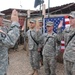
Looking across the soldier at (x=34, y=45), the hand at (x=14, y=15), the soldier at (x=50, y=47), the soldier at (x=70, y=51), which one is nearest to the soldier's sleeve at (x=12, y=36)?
the hand at (x=14, y=15)

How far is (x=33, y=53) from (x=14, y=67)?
1.97 metres

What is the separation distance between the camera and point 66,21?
659cm

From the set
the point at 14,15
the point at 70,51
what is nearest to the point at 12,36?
the point at 14,15

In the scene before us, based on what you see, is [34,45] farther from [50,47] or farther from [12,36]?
[12,36]

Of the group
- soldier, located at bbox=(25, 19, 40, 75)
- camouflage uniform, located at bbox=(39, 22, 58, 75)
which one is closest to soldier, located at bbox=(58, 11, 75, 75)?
camouflage uniform, located at bbox=(39, 22, 58, 75)

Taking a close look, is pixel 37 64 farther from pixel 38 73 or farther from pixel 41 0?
pixel 41 0

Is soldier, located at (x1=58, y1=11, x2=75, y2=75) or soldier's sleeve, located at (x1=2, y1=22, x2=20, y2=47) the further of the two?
soldier, located at (x1=58, y1=11, x2=75, y2=75)

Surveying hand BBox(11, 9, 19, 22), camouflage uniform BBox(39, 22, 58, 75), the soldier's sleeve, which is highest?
hand BBox(11, 9, 19, 22)

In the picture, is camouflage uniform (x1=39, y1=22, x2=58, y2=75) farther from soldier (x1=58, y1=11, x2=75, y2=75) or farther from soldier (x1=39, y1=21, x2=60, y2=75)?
soldier (x1=58, y1=11, x2=75, y2=75)

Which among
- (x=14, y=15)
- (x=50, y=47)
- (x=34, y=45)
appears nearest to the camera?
(x=14, y=15)

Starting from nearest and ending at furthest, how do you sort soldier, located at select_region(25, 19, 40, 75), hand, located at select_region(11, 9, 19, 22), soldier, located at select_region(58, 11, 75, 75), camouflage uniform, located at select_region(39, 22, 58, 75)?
hand, located at select_region(11, 9, 19, 22)
soldier, located at select_region(58, 11, 75, 75)
camouflage uniform, located at select_region(39, 22, 58, 75)
soldier, located at select_region(25, 19, 40, 75)

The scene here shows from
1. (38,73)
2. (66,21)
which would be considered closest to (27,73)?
(38,73)

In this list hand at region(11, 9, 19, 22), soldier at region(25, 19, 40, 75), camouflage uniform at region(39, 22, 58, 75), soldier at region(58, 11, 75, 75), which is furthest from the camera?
soldier at region(25, 19, 40, 75)

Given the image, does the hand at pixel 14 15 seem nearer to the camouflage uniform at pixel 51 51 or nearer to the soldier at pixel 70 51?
the soldier at pixel 70 51
